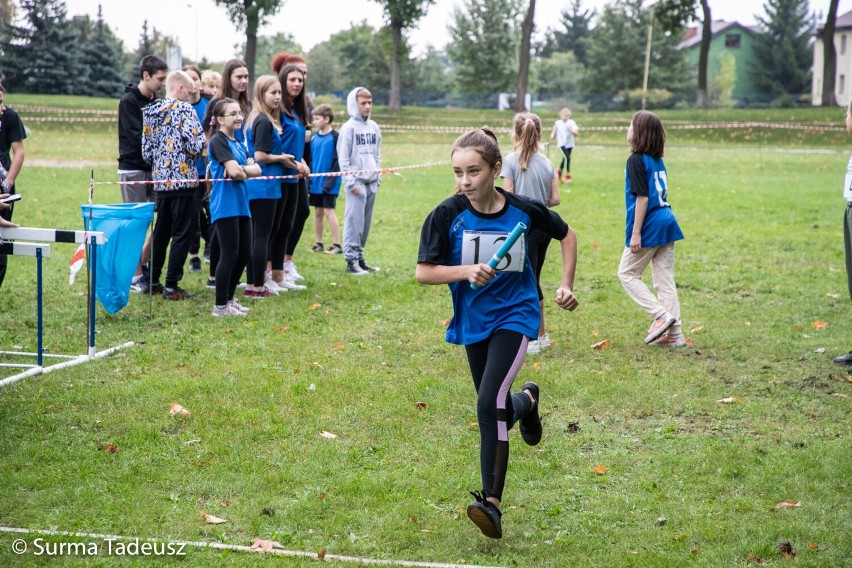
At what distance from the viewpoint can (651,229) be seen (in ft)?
26.8

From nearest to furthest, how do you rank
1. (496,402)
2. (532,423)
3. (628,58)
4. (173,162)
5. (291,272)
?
(496,402) < (532,423) < (173,162) < (291,272) < (628,58)

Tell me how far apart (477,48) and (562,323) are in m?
80.3

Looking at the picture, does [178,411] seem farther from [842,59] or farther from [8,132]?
[842,59]

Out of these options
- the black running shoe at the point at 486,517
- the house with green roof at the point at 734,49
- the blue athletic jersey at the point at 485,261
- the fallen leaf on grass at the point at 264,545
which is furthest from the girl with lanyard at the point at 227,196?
the house with green roof at the point at 734,49

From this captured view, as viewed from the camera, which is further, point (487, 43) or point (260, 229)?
point (487, 43)

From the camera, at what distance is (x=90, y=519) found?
Result: 14.8ft

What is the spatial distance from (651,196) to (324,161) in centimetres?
567

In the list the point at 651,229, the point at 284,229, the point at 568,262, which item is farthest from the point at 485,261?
the point at 284,229

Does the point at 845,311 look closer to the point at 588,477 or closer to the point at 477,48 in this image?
the point at 588,477

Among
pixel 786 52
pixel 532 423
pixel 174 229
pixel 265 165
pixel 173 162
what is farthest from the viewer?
pixel 786 52

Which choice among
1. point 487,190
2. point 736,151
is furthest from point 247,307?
point 736,151

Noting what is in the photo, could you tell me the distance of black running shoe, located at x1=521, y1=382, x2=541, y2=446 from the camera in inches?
198

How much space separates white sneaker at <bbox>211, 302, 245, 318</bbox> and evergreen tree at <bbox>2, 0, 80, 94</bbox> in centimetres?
4779

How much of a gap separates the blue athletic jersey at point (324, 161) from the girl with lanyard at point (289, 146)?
222 cm
